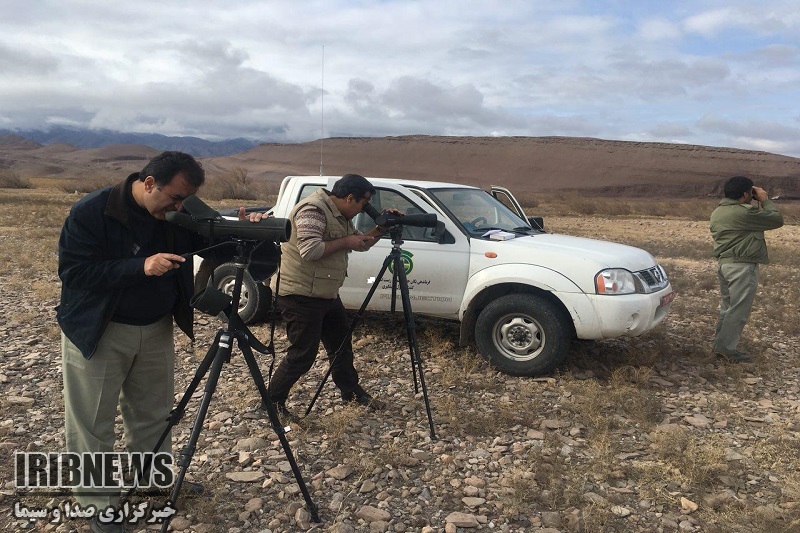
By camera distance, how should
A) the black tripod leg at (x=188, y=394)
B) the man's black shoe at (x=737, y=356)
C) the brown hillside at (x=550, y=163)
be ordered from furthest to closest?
the brown hillside at (x=550, y=163)
the man's black shoe at (x=737, y=356)
the black tripod leg at (x=188, y=394)

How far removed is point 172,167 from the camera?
2.39 meters

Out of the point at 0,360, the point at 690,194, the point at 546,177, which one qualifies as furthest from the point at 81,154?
the point at 0,360

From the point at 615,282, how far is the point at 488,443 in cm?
177

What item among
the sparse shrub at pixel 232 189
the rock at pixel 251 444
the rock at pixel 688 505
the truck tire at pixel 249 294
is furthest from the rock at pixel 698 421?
the sparse shrub at pixel 232 189

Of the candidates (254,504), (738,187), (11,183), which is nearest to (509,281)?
(738,187)

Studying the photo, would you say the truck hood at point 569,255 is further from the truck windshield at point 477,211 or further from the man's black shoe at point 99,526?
the man's black shoe at point 99,526

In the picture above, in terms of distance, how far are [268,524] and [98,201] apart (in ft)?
5.77

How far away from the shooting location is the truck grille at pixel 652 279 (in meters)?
4.92

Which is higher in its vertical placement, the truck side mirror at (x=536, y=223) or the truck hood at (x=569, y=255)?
the truck side mirror at (x=536, y=223)

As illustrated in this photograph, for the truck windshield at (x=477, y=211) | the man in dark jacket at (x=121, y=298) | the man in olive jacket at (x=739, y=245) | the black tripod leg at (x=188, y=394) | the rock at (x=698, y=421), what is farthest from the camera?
the truck windshield at (x=477, y=211)

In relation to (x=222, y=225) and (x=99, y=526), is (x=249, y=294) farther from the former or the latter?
(x=222, y=225)

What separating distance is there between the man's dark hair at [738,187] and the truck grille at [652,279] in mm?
1001

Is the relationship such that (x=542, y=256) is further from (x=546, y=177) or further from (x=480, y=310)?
(x=546, y=177)

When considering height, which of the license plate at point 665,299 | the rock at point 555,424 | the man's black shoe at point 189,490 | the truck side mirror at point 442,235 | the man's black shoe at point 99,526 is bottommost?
the rock at point 555,424
